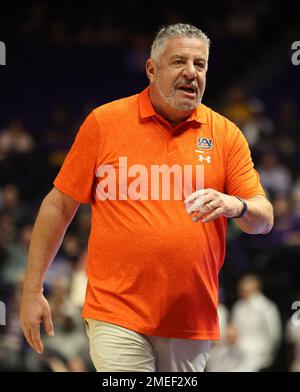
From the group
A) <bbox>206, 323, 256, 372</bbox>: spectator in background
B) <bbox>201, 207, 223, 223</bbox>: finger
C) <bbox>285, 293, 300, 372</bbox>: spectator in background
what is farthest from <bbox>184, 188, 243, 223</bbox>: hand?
<bbox>206, 323, 256, 372</bbox>: spectator in background

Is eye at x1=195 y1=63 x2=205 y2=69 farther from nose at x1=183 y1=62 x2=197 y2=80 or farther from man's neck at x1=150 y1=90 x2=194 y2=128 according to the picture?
man's neck at x1=150 y1=90 x2=194 y2=128

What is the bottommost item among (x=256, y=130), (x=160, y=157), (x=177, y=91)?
(x=160, y=157)

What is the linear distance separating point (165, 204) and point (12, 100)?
7633mm

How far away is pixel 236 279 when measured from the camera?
7.79 m

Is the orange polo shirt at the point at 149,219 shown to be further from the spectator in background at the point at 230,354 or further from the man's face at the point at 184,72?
the spectator in background at the point at 230,354

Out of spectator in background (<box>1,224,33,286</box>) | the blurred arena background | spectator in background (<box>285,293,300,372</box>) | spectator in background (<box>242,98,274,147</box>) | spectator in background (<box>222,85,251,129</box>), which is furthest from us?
spectator in background (<box>222,85,251,129</box>)

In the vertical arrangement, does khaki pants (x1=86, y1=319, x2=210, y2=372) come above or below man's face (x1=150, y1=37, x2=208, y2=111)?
below

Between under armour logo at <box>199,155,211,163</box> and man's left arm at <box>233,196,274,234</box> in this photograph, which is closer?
man's left arm at <box>233,196,274,234</box>

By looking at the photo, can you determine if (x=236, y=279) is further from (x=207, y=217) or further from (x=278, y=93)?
(x=207, y=217)

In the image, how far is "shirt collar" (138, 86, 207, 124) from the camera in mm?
3627

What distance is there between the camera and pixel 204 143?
3621 millimetres

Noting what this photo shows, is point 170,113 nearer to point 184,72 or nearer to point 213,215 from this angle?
point 184,72

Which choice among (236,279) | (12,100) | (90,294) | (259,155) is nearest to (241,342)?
(236,279)

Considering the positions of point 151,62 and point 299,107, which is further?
point 299,107
